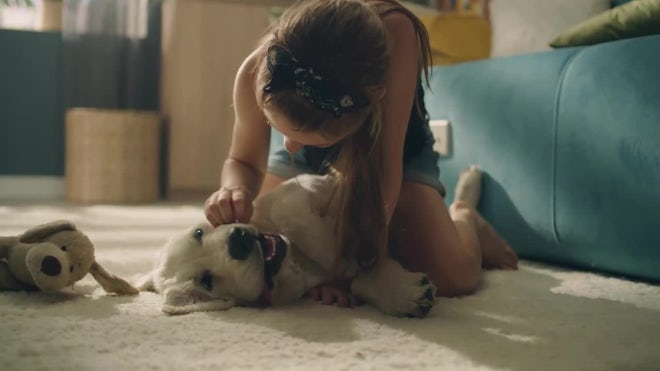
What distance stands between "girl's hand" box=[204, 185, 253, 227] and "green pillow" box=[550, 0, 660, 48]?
88 cm

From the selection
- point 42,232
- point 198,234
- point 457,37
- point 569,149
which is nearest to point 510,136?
point 569,149

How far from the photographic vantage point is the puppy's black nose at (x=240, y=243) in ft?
3.03

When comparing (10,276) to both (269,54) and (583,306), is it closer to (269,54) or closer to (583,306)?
(269,54)

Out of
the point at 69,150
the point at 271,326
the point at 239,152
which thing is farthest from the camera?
the point at 69,150

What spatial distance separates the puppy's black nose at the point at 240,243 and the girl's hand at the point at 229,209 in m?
0.06

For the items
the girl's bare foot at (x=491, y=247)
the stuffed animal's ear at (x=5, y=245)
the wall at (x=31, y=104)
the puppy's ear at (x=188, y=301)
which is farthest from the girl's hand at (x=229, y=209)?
the wall at (x=31, y=104)

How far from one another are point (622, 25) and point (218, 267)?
0.98m

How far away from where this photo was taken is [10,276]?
1.06 meters

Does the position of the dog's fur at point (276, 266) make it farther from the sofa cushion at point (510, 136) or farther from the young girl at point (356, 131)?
the sofa cushion at point (510, 136)

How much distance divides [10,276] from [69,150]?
1.96 metres

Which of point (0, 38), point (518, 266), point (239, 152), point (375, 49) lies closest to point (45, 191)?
point (0, 38)

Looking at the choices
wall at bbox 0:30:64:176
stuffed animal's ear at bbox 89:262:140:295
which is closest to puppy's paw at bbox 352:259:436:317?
stuffed animal's ear at bbox 89:262:140:295

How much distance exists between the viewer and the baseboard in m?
3.00

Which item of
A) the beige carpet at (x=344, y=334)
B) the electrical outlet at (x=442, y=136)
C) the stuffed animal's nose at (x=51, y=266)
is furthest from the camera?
the electrical outlet at (x=442, y=136)
